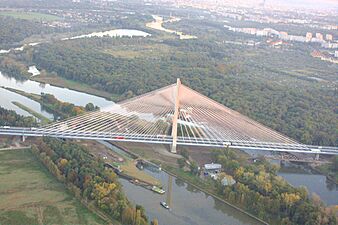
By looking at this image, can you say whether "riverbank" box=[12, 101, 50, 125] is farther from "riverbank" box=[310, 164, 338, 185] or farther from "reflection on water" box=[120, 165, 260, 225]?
"riverbank" box=[310, 164, 338, 185]

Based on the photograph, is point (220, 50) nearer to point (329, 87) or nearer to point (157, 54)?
point (157, 54)

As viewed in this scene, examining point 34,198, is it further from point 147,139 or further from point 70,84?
point 70,84

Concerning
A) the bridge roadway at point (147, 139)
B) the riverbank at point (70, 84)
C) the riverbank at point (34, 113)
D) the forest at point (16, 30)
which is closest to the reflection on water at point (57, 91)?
the riverbank at point (70, 84)

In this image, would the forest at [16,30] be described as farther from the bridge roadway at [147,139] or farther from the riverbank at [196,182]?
the riverbank at [196,182]

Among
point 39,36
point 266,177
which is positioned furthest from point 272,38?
point 266,177

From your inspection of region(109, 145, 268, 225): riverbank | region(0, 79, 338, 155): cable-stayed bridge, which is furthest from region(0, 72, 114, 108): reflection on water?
region(109, 145, 268, 225): riverbank
